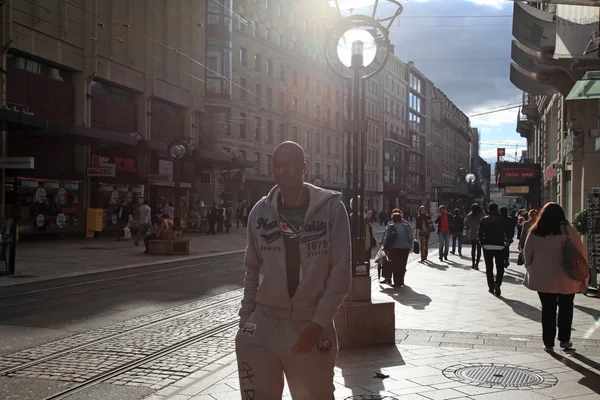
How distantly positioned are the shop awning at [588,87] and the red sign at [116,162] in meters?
21.4

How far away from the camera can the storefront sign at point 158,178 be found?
1325 inches

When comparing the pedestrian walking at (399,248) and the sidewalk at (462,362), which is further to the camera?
the pedestrian walking at (399,248)

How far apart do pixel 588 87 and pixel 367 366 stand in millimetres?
9143

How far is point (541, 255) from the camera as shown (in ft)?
23.0

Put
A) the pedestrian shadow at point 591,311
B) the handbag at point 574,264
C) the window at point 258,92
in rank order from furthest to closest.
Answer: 1. the window at point 258,92
2. the pedestrian shadow at point 591,311
3. the handbag at point 574,264

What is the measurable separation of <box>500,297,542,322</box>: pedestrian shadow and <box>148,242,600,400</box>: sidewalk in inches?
0.6

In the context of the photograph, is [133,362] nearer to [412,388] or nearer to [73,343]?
[73,343]

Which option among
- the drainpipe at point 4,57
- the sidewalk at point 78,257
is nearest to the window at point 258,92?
the sidewalk at point 78,257

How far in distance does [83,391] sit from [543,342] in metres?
4.72

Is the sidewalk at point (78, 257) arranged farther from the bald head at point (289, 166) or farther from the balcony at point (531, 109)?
the balcony at point (531, 109)

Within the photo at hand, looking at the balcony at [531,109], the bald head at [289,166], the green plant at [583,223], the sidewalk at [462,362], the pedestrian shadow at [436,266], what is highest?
the balcony at [531,109]

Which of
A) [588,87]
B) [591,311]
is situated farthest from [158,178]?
[591,311]

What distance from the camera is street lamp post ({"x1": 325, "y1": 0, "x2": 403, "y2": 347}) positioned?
23.1 feet

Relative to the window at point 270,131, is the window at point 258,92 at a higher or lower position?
higher
